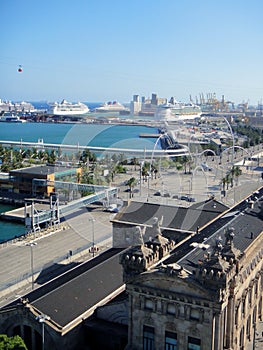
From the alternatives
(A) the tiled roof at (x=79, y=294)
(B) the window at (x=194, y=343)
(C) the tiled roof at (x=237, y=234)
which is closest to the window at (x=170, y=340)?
(B) the window at (x=194, y=343)

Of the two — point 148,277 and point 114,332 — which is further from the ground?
point 148,277

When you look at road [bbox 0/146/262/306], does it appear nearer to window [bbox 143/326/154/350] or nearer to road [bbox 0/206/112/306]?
road [bbox 0/206/112/306]

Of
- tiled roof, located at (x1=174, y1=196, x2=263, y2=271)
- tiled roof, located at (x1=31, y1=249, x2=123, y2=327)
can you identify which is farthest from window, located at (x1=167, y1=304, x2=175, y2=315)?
tiled roof, located at (x1=31, y1=249, x2=123, y2=327)

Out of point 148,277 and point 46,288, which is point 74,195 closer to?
point 46,288

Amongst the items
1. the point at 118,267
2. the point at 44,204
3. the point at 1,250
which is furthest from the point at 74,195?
the point at 118,267

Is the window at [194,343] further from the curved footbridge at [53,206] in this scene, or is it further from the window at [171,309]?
the curved footbridge at [53,206]

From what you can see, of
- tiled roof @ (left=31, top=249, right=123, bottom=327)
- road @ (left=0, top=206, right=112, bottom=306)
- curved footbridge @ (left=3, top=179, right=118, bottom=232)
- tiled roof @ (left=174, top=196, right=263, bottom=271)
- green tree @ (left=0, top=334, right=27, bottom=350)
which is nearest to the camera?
green tree @ (left=0, top=334, right=27, bottom=350)

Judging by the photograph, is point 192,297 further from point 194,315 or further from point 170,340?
point 170,340
